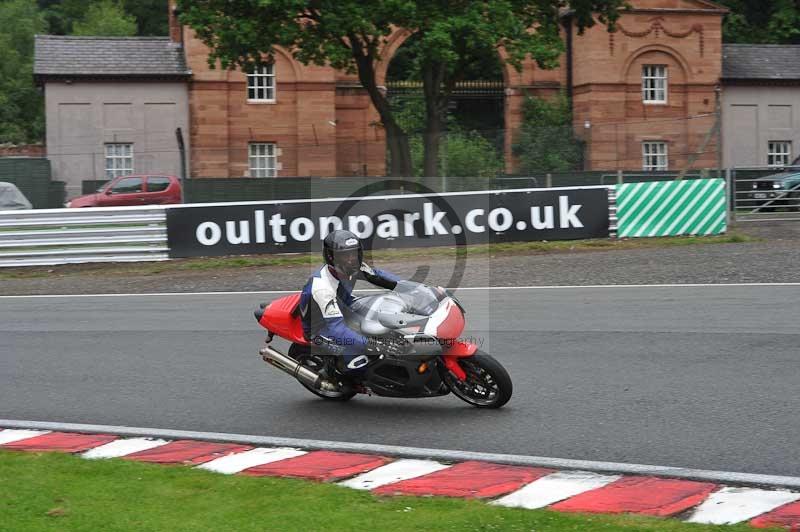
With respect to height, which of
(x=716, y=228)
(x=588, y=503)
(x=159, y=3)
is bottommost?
(x=588, y=503)

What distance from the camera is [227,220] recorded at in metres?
21.7

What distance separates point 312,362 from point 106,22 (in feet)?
204

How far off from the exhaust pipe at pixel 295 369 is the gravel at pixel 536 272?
752 centimetres

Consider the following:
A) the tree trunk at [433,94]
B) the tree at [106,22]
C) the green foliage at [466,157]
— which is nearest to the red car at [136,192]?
the green foliage at [466,157]

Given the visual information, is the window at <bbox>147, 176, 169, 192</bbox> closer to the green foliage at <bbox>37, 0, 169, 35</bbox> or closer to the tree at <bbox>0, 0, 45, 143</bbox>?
the tree at <bbox>0, 0, 45, 143</bbox>

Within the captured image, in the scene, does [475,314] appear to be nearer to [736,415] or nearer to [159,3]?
[736,415]

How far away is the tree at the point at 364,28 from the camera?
99.7 ft

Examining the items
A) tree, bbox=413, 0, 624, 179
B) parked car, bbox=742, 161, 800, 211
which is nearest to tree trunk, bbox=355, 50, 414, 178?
tree, bbox=413, 0, 624, 179

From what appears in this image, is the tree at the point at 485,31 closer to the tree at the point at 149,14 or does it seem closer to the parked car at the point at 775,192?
the parked car at the point at 775,192

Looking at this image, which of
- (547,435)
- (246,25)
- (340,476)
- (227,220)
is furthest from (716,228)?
(340,476)

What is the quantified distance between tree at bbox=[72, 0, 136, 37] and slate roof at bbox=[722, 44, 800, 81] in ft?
122

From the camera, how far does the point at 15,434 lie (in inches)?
321

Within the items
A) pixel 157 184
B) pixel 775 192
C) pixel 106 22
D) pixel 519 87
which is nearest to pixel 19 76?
pixel 106 22

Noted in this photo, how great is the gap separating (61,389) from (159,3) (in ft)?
230
